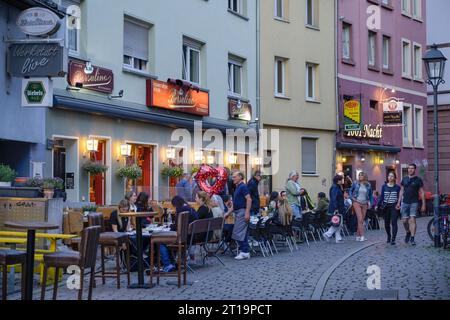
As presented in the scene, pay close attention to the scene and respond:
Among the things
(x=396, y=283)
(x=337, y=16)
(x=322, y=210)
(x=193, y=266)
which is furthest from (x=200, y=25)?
(x=396, y=283)

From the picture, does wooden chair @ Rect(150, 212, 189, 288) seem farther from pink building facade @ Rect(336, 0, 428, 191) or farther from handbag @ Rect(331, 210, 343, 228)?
pink building facade @ Rect(336, 0, 428, 191)

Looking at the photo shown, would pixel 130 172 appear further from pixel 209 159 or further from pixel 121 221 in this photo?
pixel 121 221

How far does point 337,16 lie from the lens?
33.9 m

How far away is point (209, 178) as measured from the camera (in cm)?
2059

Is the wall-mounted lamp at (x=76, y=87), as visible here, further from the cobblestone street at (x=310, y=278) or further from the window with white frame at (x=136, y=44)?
the cobblestone street at (x=310, y=278)

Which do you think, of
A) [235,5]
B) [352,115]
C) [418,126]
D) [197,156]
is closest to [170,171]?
[197,156]

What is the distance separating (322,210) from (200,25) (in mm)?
7940

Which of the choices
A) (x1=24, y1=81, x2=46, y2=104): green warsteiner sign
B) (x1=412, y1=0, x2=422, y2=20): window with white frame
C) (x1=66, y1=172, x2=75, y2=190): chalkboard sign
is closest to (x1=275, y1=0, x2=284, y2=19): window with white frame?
(x1=412, y1=0, x2=422, y2=20): window with white frame

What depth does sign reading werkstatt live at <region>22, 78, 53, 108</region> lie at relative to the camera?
16.3m

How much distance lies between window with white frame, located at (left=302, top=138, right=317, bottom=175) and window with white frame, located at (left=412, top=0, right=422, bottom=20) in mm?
12371

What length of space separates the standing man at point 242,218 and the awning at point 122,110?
5110 millimetres

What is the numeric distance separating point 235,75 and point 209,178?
8576 millimetres

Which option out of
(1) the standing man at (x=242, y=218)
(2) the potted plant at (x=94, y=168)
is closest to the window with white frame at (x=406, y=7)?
(2) the potted plant at (x=94, y=168)
